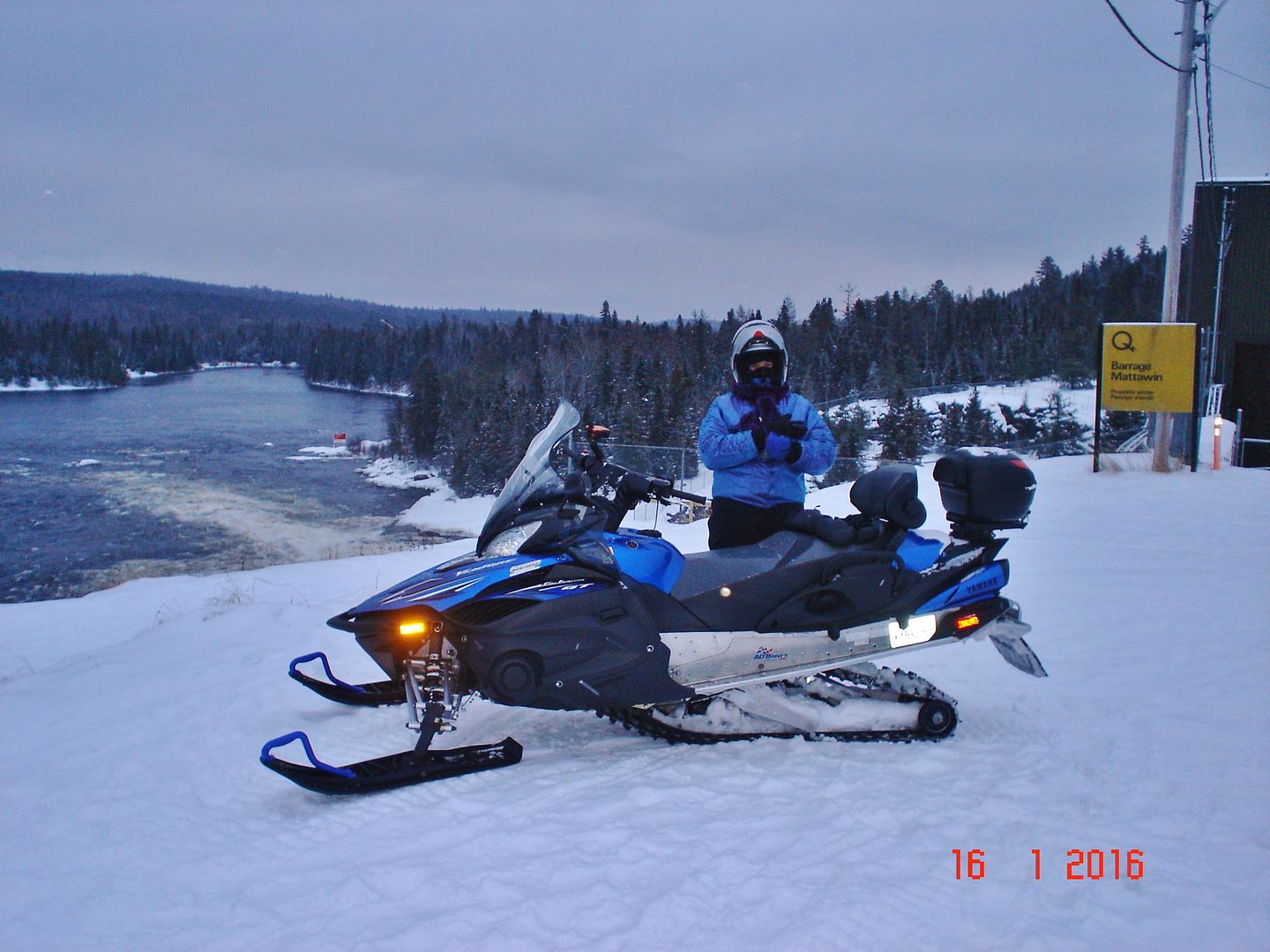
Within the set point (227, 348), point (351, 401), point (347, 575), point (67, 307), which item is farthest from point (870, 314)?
point (347, 575)

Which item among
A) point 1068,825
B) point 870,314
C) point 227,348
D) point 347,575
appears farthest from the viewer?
point 870,314

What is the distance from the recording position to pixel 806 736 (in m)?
3.18

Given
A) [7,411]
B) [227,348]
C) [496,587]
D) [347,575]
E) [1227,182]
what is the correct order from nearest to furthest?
[496,587] → [347,575] → [1227,182] → [7,411] → [227,348]

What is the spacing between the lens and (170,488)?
105 ft

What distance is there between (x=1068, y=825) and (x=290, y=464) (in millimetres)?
42084

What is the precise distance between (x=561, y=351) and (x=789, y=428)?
5703 cm

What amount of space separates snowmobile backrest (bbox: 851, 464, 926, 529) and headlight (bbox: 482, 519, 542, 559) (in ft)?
4.34

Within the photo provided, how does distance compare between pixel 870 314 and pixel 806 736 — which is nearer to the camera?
pixel 806 736

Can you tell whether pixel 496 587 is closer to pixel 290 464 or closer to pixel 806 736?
pixel 806 736

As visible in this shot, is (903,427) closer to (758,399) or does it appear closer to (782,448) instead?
(758,399)

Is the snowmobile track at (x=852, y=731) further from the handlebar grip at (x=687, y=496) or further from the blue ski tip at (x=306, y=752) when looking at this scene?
the blue ski tip at (x=306, y=752)

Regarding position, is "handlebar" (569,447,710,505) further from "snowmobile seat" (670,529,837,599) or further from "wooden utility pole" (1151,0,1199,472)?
"wooden utility pole" (1151,0,1199,472)

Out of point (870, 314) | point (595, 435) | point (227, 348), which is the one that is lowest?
point (595, 435)

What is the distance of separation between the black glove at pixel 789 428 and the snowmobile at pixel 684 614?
0.40 m
